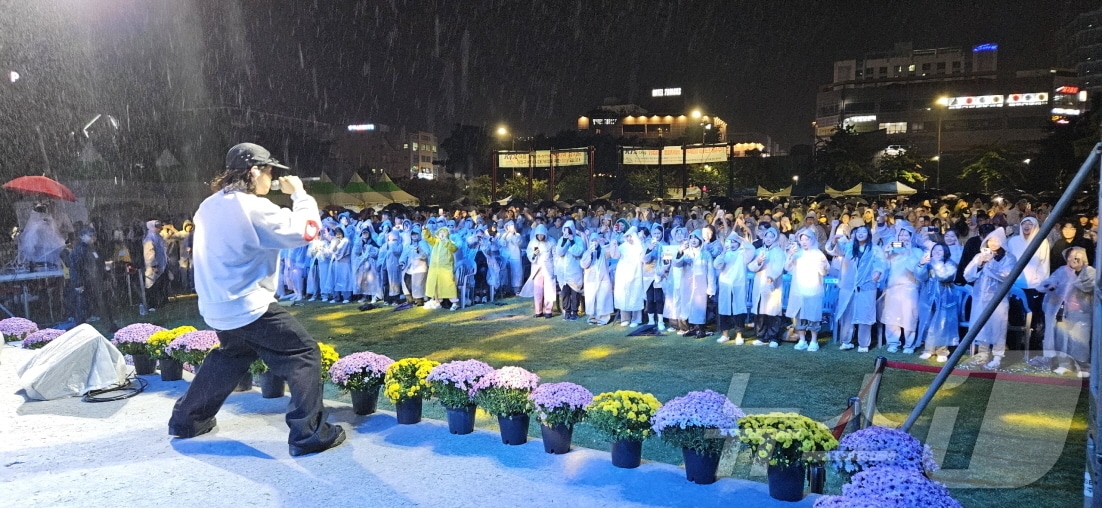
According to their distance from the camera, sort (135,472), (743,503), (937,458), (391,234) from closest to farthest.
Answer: (743,503) → (135,472) → (937,458) → (391,234)

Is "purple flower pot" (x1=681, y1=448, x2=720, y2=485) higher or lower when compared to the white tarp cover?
lower

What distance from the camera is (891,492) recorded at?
2693 millimetres

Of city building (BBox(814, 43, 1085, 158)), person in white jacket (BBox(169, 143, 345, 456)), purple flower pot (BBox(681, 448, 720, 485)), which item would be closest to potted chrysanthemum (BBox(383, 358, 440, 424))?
person in white jacket (BBox(169, 143, 345, 456))

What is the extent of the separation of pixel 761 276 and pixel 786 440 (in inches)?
253

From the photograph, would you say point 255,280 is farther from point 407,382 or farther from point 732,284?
point 732,284

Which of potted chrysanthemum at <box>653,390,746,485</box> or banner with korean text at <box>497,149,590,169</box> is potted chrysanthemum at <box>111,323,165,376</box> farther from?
banner with korean text at <box>497,149,590,169</box>

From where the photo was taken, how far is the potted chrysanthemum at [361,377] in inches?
211

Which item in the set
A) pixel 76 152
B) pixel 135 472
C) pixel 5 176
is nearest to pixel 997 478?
pixel 135 472

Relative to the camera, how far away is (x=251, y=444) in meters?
4.75

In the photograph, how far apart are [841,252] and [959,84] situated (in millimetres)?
87118

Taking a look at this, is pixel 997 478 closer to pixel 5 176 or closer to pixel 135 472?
pixel 135 472

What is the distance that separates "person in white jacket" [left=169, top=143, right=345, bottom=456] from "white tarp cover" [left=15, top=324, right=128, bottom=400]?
230cm

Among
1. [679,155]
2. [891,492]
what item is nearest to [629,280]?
[891,492]

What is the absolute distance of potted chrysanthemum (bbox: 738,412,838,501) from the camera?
12.1ft
